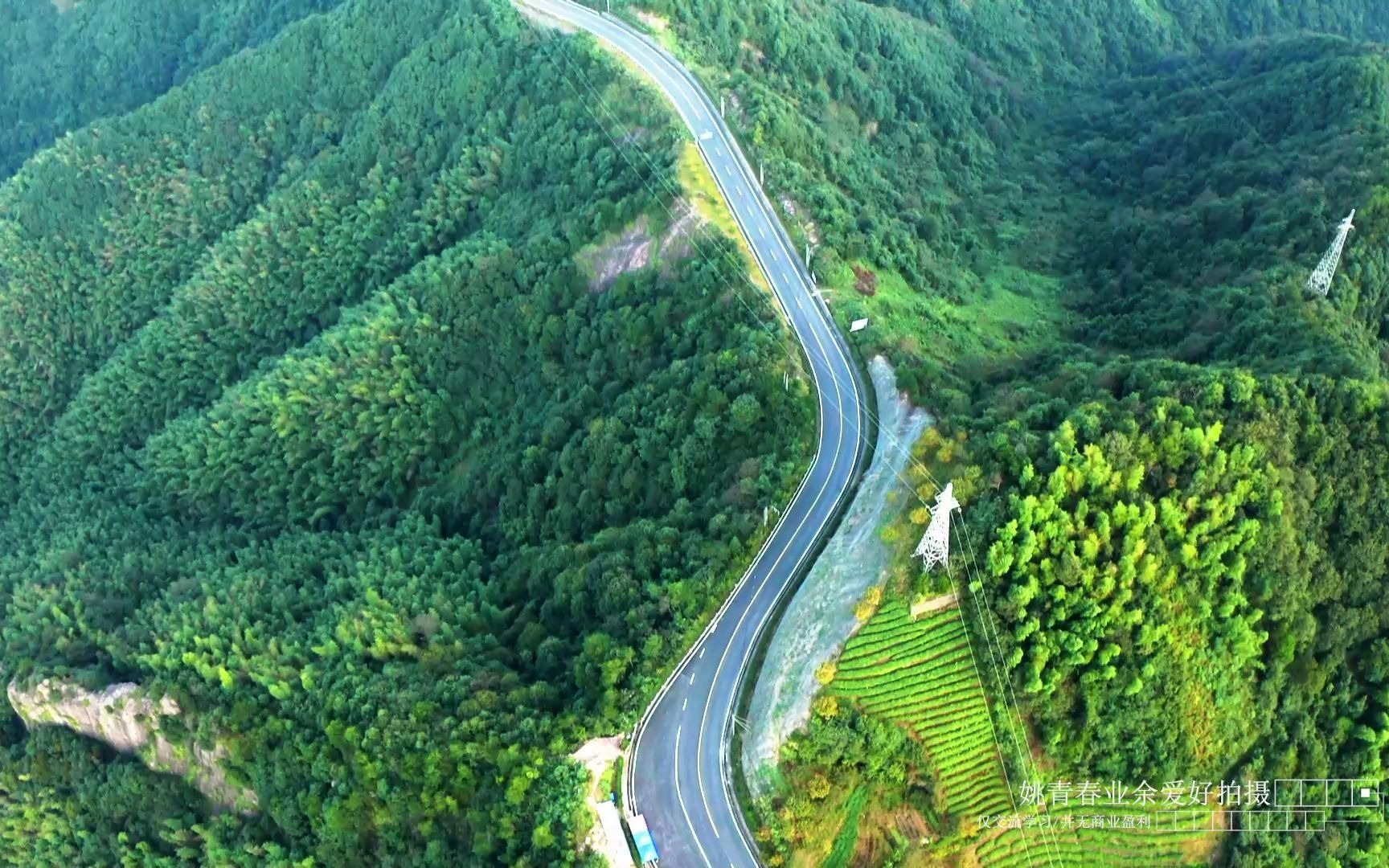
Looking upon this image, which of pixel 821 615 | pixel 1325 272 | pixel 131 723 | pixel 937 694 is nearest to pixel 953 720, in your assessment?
pixel 937 694

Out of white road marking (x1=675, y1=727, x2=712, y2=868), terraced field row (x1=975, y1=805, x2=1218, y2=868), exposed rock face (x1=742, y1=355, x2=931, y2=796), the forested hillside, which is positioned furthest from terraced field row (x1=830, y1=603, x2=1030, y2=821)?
A: the forested hillside

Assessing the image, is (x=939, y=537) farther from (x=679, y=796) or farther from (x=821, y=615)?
(x=679, y=796)

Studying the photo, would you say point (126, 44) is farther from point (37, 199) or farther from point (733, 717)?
point (733, 717)

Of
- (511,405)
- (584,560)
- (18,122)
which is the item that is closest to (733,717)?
(584,560)

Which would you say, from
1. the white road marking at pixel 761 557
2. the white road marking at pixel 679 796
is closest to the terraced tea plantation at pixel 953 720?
the white road marking at pixel 761 557

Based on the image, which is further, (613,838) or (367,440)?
(367,440)

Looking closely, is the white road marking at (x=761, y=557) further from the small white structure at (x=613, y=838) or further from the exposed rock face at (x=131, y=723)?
the exposed rock face at (x=131, y=723)
